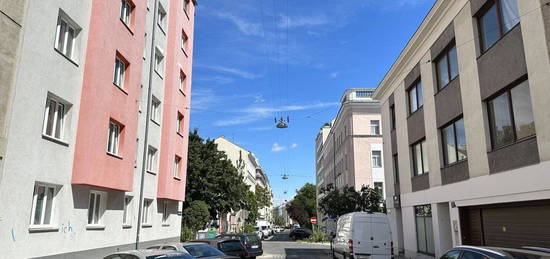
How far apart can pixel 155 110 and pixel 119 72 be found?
5.54 meters

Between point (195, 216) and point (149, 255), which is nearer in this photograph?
point (149, 255)

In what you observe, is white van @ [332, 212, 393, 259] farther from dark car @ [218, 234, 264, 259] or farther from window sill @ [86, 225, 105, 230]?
window sill @ [86, 225, 105, 230]

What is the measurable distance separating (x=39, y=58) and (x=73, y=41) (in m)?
2.46

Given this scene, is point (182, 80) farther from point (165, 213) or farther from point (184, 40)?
point (165, 213)

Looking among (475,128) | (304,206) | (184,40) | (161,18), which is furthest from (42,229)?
(304,206)

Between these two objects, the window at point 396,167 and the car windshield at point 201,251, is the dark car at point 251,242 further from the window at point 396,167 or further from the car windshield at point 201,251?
the car windshield at point 201,251

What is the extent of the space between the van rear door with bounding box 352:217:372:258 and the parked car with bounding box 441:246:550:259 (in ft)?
30.6

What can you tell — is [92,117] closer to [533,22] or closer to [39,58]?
[39,58]

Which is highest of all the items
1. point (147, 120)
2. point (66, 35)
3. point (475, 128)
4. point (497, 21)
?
point (497, 21)

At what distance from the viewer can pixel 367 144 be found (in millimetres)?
44906

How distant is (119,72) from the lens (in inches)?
672

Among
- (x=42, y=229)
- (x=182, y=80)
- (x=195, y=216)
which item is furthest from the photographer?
(x=195, y=216)

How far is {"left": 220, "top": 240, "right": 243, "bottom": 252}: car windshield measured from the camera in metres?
17.7

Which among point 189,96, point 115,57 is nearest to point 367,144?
point 189,96
